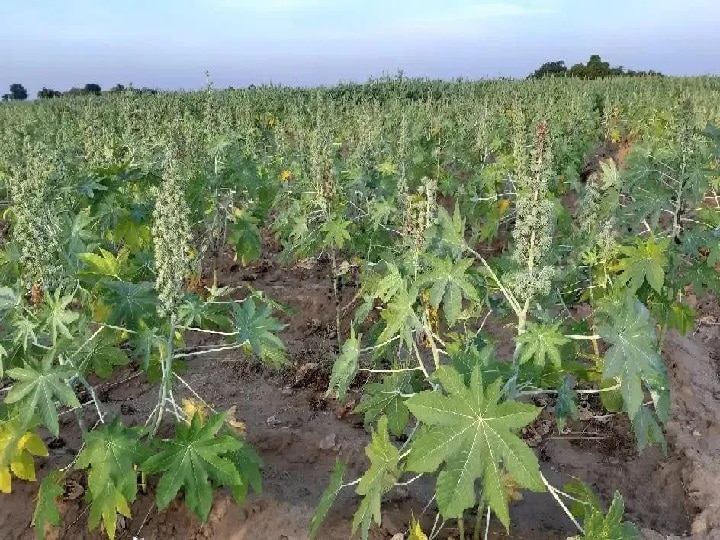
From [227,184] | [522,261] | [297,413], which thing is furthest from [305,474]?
[227,184]

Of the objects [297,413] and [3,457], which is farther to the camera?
[297,413]

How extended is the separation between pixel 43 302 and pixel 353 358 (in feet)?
4.77

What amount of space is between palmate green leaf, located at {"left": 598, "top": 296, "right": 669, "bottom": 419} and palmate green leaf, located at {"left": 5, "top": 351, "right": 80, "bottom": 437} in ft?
6.83

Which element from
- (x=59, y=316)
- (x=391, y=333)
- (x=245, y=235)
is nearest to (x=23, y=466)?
(x=59, y=316)

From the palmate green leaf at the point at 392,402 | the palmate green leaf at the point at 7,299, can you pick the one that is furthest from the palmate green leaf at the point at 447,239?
the palmate green leaf at the point at 7,299

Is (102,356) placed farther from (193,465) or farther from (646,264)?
(646,264)

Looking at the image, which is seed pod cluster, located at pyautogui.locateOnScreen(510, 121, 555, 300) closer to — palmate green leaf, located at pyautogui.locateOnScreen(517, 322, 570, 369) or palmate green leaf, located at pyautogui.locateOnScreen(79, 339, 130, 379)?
palmate green leaf, located at pyautogui.locateOnScreen(517, 322, 570, 369)

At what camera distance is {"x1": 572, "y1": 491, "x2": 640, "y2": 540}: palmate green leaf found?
7.41 feet

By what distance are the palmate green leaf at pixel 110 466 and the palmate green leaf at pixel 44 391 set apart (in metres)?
0.18

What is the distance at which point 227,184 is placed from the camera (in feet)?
19.7

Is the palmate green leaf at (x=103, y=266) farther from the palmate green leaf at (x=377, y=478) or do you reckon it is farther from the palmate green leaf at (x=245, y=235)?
the palmate green leaf at (x=245, y=235)

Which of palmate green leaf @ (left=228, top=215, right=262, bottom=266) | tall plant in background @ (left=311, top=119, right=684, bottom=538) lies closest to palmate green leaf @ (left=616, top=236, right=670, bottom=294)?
tall plant in background @ (left=311, top=119, right=684, bottom=538)

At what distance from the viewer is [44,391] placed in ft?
8.80

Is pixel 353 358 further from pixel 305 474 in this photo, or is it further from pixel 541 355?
pixel 305 474
